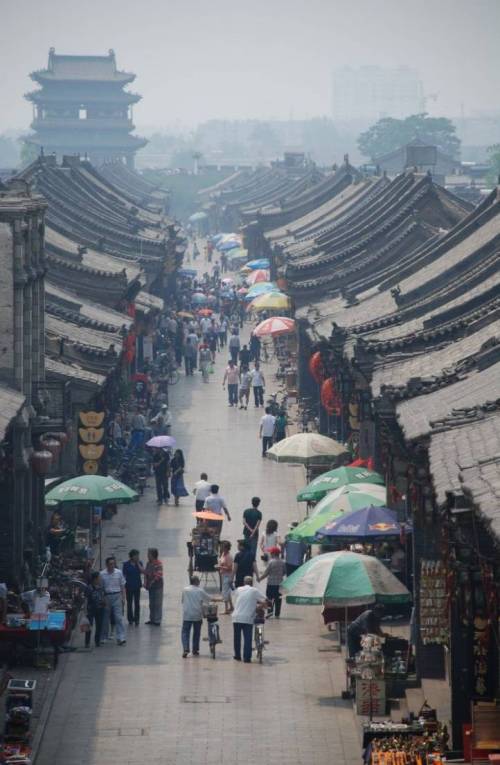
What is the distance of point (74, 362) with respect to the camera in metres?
41.5

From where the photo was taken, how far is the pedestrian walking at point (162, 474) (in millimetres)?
42125

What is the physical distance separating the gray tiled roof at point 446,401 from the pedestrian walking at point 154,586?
479 cm

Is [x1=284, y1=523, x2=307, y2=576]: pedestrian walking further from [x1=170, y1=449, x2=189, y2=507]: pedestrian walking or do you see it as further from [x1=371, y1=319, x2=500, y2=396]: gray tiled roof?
[x1=170, y1=449, x2=189, y2=507]: pedestrian walking

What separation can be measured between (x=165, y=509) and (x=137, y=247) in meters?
31.9

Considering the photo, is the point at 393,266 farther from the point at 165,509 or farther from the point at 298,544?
the point at 298,544

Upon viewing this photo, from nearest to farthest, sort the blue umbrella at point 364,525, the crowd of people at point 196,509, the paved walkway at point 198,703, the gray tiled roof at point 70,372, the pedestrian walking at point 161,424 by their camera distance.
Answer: the paved walkway at point 198,703
the crowd of people at point 196,509
the blue umbrella at point 364,525
the gray tiled roof at point 70,372
the pedestrian walking at point 161,424

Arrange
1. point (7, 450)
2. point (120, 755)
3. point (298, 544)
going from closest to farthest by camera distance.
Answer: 1. point (120, 755)
2. point (7, 450)
3. point (298, 544)

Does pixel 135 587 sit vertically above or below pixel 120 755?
above

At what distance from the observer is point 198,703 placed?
26703 millimetres

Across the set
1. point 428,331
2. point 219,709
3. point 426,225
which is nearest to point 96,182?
point 426,225

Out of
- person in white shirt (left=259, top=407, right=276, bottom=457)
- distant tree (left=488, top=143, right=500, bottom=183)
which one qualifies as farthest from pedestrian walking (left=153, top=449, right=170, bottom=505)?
distant tree (left=488, top=143, right=500, bottom=183)

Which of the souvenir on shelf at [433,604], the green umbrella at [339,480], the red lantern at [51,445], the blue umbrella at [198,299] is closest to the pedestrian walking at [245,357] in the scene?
the blue umbrella at [198,299]

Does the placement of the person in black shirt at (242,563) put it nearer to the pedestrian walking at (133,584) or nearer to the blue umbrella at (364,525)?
the pedestrian walking at (133,584)

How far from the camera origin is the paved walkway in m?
24.3
